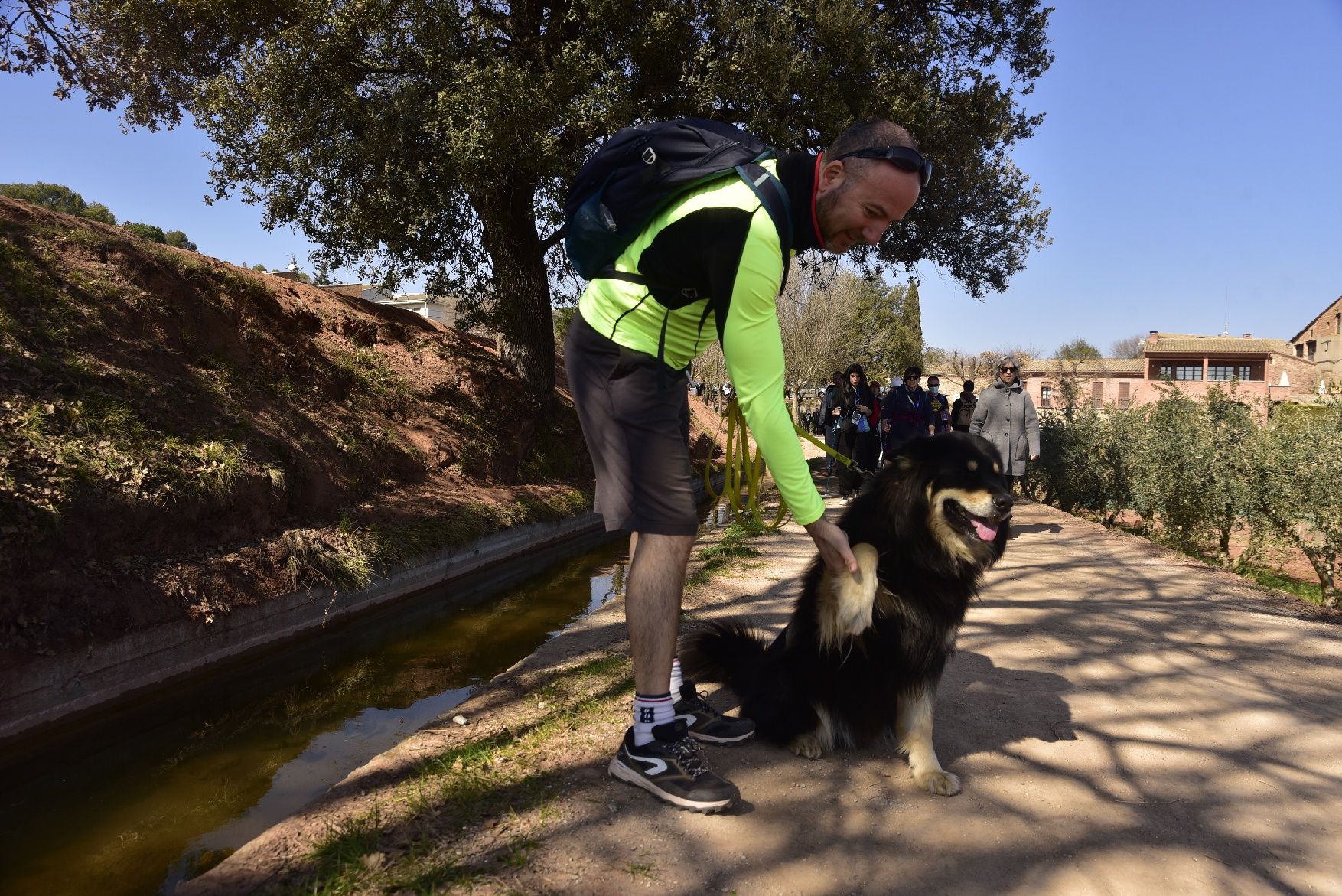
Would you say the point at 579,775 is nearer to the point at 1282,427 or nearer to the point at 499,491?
the point at 499,491

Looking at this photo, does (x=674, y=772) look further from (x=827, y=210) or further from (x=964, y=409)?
(x=964, y=409)

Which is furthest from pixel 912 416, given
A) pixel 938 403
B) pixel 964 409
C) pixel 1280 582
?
pixel 938 403

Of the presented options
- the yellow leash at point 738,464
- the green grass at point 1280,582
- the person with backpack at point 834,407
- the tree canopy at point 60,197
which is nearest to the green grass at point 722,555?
the yellow leash at point 738,464

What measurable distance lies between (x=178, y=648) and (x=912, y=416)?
334 inches

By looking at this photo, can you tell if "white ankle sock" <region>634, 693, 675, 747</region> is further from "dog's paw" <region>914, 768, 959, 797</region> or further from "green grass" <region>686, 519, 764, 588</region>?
"green grass" <region>686, 519, 764, 588</region>

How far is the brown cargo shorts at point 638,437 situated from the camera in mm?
2732

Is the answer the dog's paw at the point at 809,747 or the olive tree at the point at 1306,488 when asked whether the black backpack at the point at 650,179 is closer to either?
the dog's paw at the point at 809,747

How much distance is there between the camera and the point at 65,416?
5.30 metres

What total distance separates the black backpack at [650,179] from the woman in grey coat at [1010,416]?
731 cm

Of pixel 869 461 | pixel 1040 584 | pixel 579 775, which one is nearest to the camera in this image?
pixel 579 775

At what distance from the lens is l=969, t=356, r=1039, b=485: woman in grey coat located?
29.5 ft

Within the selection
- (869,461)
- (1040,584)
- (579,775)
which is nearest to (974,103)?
(869,461)

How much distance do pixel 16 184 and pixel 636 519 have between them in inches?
1017

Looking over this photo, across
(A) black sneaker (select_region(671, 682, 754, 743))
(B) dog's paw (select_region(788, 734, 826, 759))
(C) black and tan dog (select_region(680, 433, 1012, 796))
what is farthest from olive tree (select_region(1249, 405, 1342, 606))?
(A) black sneaker (select_region(671, 682, 754, 743))
